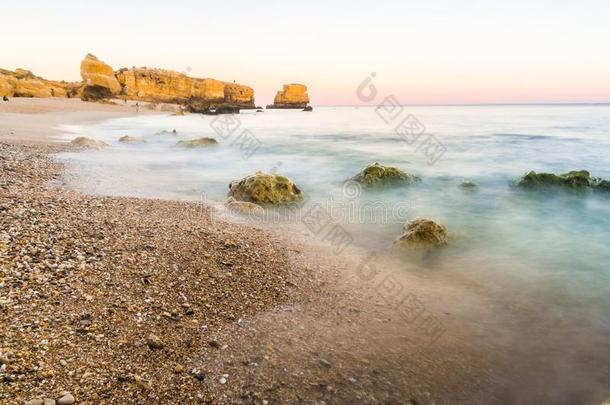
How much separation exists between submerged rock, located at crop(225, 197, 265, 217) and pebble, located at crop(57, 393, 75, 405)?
594cm

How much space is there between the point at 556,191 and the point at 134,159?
16.2m

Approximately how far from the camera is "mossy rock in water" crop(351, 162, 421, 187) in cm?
1288

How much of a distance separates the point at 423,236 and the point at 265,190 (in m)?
4.28

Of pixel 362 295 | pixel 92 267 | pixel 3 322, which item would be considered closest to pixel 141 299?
pixel 92 267

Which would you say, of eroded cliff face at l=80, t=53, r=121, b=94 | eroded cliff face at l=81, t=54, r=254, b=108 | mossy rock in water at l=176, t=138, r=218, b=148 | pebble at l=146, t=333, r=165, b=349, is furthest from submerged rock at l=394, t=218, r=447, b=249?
eroded cliff face at l=80, t=53, r=121, b=94

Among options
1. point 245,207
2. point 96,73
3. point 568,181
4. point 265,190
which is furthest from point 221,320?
point 96,73

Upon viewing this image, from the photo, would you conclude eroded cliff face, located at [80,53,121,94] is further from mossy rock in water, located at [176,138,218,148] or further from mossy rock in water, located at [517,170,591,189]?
mossy rock in water, located at [517,170,591,189]

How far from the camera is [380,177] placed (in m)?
13.0

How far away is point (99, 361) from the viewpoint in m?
3.23

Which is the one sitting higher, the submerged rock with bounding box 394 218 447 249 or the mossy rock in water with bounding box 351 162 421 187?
the mossy rock in water with bounding box 351 162 421 187

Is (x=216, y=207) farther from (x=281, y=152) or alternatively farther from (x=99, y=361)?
(x=281, y=152)

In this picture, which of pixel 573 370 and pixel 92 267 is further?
pixel 92 267

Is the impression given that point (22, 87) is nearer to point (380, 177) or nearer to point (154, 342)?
point (380, 177)

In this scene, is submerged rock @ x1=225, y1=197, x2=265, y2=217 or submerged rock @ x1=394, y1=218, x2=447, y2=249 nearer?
submerged rock @ x1=394, y1=218, x2=447, y2=249
